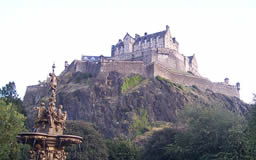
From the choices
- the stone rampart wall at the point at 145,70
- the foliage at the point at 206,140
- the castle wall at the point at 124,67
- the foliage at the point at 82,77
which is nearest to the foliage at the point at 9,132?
the foliage at the point at 206,140

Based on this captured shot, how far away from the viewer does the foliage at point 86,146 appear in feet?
129

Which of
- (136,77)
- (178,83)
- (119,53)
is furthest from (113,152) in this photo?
(119,53)

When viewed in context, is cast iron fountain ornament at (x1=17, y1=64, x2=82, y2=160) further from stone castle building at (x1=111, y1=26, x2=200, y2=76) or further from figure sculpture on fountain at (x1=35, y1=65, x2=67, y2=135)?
stone castle building at (x1=111, y1=26, x2=200, y2=76)

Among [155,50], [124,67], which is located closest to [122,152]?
[124,67]

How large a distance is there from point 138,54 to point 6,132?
5940 cm

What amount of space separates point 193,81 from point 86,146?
44139 millimetres

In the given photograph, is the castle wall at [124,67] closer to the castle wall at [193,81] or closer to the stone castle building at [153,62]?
the stone castle building at [153,62]

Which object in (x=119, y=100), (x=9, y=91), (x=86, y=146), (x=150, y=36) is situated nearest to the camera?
(x=86, y=146)

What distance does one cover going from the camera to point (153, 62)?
71.2m

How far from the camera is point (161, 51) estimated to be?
80438 millimetres

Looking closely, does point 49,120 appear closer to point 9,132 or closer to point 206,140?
point 9,132

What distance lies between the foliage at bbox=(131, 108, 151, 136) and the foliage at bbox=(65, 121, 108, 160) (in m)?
17.6

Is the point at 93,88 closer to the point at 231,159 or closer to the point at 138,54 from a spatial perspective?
the point at 138,54

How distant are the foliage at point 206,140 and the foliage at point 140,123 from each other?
21319mm
